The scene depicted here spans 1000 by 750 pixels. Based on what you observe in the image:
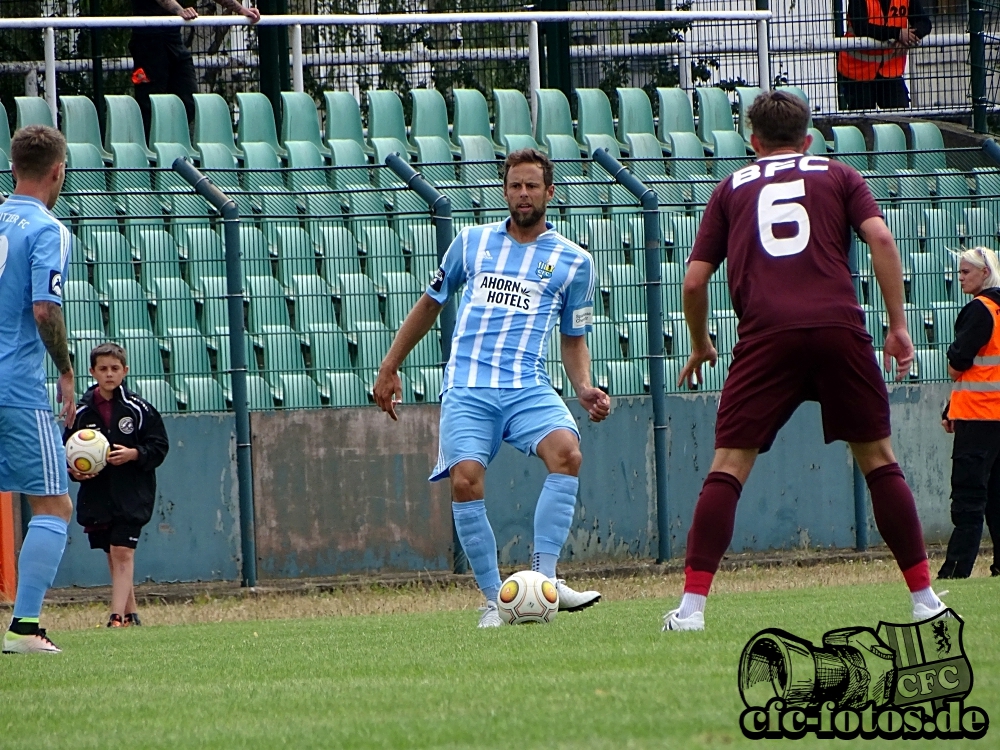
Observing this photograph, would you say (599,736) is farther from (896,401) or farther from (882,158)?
(882,158)

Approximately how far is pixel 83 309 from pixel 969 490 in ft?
20.6

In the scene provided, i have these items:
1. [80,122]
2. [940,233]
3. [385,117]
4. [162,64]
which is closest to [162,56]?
[162,64]

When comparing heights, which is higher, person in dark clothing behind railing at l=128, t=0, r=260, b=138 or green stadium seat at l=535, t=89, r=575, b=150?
person in dark clothing behind railing at l=128, t=0, r=260, b=138

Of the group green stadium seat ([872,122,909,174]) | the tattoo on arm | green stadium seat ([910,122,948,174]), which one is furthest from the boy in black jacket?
green stadium seat ([910,122,948,174])

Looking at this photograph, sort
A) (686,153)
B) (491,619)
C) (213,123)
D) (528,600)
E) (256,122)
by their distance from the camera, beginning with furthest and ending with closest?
(686,153) < (256,122) < (213,123) < (491,619) < (528,600)

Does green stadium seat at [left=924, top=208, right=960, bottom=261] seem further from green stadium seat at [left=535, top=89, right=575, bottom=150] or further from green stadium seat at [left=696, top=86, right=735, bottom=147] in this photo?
green stadium seat at [left=535, top=89, right=575, bottom=150]

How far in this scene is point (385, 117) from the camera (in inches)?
595

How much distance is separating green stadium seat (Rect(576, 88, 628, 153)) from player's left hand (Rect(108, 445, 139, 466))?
706 cm

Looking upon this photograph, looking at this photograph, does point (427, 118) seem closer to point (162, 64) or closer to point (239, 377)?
point (162, 64)

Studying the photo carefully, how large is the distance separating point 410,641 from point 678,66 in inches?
473

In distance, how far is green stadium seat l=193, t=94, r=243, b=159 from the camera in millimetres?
14453

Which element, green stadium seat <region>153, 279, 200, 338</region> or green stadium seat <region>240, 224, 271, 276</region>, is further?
green stadium seat <region>240, 224, 271, 276</region>

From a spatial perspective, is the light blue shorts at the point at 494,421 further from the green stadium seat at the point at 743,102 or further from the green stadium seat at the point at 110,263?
the green stadium seat at the point at 743,102

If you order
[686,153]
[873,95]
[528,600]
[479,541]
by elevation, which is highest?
[873,95]
